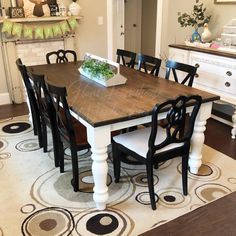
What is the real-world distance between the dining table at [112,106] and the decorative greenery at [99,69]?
92 mm

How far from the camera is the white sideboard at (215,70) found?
11.1 feet

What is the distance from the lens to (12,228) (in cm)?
218

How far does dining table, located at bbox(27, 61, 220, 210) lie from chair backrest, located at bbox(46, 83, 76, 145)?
7 centimetres

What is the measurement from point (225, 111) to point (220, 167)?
1481 mm

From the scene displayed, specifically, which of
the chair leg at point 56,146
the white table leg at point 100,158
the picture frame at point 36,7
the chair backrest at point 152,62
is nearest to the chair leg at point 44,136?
the chair leg at point 56,146

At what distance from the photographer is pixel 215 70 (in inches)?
141

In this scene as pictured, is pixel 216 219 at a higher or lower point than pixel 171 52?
lower

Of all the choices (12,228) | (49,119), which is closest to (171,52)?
(49,119)

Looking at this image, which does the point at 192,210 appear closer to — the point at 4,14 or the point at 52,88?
the point at 52,88

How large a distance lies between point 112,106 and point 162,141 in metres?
0.50

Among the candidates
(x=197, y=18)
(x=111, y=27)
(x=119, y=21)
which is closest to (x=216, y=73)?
(x=197, y=18)

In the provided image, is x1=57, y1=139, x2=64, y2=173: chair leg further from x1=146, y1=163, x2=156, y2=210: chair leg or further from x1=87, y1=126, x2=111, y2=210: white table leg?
x1=146, y1=163, x2=156, y2=210: chair leg

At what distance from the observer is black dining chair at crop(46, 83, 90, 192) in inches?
90.4

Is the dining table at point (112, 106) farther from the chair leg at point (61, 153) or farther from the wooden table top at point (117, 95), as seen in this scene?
the chair leg at point (61, 153)
